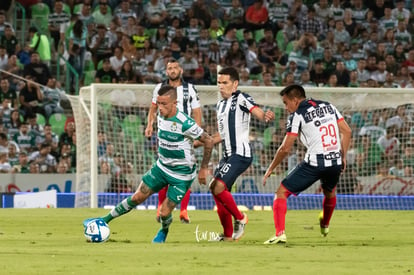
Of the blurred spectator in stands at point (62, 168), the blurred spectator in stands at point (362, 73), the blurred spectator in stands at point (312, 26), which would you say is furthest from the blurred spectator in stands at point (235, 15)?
the blurred spectator in stands at point (62, 168)

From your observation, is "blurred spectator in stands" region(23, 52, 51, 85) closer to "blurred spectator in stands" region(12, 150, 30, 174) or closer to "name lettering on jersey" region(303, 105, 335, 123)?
"blurred spectator in stands" region(12, 150, 30, 174)

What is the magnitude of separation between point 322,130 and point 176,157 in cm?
188

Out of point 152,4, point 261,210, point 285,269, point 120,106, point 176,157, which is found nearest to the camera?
point 285,269

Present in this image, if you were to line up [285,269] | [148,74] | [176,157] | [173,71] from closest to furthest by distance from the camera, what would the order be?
1. [285,269]
2. [176,157]
3. [173,71]
4. [148,74]

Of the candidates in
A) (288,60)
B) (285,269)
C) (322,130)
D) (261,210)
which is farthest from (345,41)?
(285,269)

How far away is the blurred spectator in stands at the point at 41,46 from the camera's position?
29.7m

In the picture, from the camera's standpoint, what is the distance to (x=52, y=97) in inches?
1111

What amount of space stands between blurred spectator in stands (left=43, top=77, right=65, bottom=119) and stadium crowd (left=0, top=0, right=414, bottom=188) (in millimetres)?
28

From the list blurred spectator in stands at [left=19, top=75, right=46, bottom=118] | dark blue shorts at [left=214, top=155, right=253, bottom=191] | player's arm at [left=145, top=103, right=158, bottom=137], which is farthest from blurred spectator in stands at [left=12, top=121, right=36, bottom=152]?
dark blue shorts at [left=214, top=155, right=253, bottom=191]

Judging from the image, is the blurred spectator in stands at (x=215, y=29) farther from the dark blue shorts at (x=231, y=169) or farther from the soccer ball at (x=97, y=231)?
the soccer ball at (x=97, y=231)

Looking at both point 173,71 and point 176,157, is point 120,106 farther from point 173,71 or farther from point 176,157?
point 176,157

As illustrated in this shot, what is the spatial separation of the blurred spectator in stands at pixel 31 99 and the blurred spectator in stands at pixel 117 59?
7.60 ft

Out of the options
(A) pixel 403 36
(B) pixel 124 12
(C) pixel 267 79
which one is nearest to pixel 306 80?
(C) pixel 267 79

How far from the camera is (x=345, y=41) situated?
104 feet
